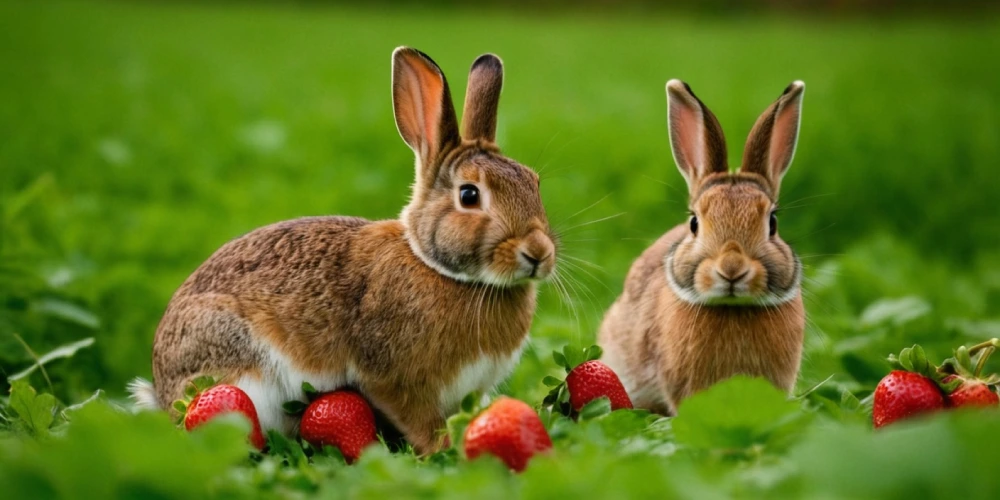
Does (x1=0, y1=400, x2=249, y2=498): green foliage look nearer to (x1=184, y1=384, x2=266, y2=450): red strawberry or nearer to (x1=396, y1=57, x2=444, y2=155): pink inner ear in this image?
(x1=184, y1=384, x2=266, y2=450): red strawberry

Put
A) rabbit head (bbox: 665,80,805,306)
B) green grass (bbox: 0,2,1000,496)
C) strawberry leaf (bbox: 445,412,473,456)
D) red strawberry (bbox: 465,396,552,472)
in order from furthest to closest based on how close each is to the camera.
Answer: rabbit head (bbox: 665,80,805,306) → strawberry leaf (bbox: 445,412,473,456) → red strawberry (bbox: 465,396,552,472) → green grass (bbox: 0,2,1000,496)

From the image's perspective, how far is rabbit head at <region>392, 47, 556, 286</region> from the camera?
3.81 metres

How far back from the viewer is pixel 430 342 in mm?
3943

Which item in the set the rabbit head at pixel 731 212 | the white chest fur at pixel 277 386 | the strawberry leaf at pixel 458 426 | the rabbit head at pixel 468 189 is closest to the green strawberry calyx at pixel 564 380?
the rabbit head at pixel 468 189

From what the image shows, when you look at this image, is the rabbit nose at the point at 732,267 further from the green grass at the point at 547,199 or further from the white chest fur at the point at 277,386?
the white chest fur at the point at 277,386

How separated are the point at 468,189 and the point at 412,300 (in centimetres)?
45

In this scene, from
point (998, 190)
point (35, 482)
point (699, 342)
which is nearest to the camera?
point (35, 482)

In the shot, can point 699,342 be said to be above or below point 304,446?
above

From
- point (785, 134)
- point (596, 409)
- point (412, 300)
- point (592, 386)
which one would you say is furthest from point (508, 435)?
point (785, 134)

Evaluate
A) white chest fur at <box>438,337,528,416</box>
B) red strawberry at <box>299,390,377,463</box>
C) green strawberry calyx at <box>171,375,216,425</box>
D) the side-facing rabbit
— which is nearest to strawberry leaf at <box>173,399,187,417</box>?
green strawberry calyx at <box>171,375,216,425</box>

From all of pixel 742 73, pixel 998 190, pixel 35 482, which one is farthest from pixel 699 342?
pixel 742 73

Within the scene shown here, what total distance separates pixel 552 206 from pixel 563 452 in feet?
14.9

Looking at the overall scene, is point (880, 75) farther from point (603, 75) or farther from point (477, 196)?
point (477, 196)

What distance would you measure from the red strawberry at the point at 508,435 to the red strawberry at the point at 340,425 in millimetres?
754
